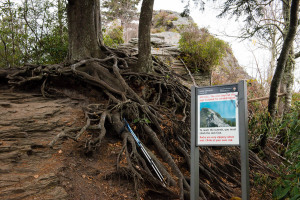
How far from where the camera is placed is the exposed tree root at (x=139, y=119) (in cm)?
414

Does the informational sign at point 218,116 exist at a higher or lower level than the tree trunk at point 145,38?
lower

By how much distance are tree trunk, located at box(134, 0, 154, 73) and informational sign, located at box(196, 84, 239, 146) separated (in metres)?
3.40

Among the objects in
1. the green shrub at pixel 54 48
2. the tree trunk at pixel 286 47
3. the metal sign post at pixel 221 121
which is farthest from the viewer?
the green shrub at pixel 54 48

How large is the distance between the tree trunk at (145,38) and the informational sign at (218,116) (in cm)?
340

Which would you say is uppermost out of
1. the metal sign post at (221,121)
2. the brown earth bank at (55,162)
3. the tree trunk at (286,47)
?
the tree trunk at (286,47)

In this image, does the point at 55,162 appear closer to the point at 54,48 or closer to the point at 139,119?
the point at 139,119

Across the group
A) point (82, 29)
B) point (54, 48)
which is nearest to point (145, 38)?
point (82, 29)

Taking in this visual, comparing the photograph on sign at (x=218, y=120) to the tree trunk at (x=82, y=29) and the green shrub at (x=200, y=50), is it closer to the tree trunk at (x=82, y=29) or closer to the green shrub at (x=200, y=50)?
the tree trunk at (x=82, y=29)

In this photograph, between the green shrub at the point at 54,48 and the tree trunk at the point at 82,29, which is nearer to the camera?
the tree trunk at the point at 82,29

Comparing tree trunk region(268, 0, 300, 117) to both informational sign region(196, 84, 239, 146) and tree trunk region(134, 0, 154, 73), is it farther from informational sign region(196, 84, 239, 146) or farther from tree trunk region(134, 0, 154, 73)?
tree trunk region(134, 0, 154, 73)

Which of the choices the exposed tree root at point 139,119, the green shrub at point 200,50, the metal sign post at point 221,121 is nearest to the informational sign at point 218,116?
the metal sign post at point 221,121

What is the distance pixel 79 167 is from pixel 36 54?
7.32m

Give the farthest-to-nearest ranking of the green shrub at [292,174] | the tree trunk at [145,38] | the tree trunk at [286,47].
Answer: the tree trunk at [145,38] → the tree trunk at [286,47] → the green shrub at [292,174]

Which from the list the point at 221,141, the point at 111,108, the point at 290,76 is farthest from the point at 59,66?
the point at 290,76
